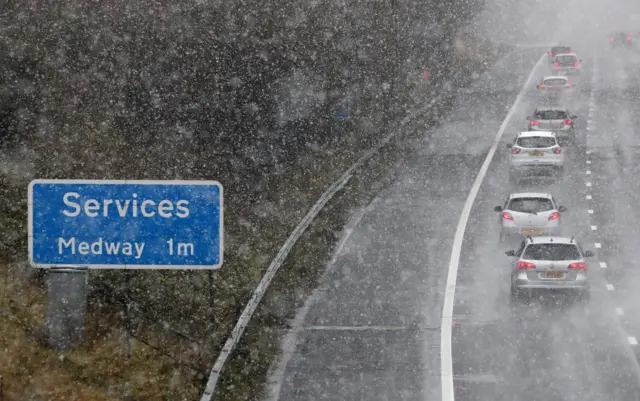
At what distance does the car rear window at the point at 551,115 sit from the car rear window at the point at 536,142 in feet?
23.5

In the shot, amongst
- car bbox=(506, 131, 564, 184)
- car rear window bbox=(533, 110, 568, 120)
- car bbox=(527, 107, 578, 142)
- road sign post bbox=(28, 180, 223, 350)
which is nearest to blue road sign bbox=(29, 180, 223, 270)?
road sign post bbox=(28, 180, 223, 350)

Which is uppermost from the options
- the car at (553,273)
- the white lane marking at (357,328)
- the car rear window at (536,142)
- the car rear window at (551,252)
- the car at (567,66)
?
the car rear window at (551,252)

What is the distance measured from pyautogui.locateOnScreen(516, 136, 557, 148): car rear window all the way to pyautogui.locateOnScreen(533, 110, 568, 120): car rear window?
23.5 feet

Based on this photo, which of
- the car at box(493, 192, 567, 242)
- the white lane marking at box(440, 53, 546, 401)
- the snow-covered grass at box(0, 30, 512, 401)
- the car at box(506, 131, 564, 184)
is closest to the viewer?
the snow-covered grass at box(0, 30, 512, 401)

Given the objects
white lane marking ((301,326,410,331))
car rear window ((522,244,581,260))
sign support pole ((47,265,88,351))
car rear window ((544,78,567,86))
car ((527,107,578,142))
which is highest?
sign support pole ((47,265,88,351))

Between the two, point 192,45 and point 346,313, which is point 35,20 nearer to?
point 192,45

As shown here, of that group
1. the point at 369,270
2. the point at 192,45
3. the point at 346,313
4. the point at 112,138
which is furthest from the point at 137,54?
the point at 346,313

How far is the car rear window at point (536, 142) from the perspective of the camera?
3619 cm

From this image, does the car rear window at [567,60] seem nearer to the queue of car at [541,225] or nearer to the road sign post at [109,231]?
the queue of car at [541,225]

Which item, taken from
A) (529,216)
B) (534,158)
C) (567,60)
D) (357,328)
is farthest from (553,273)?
(567,60)

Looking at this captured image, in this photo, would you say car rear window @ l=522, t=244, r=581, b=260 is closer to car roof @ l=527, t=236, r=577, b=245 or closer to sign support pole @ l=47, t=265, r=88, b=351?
car roof @ l=527, t=236, r=577, b=245

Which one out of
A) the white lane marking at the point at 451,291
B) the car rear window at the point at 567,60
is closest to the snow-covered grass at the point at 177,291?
the white lane marking at the point at 451,291

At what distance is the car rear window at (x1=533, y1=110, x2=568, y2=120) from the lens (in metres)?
43.4

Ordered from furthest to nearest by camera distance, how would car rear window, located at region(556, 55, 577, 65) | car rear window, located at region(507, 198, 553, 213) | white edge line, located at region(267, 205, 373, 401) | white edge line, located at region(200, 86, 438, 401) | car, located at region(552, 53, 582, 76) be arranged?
car rear window, located at region(556, 55, 577, 65), car, located at region(552, 53, 582, 76), car rear window, located at region(507, 198, 553, 213), white edge line, located at region(267, 205, 373, 401), white edge line, located at region(200, 86, 438, 401)
